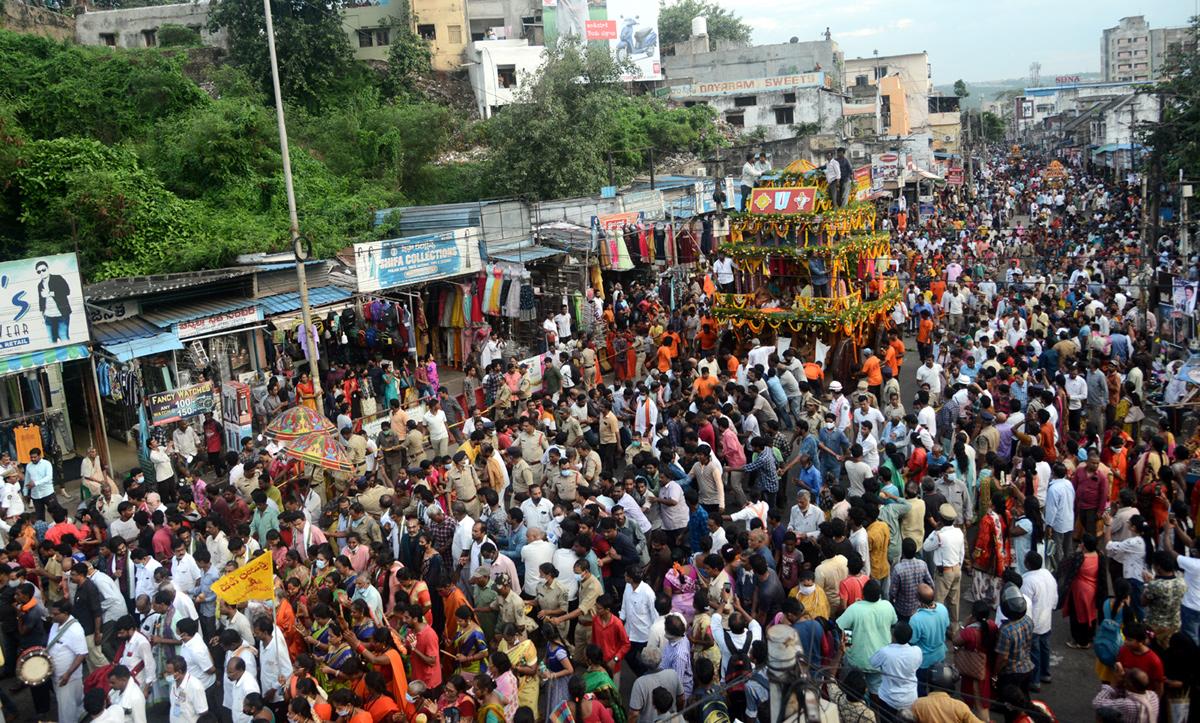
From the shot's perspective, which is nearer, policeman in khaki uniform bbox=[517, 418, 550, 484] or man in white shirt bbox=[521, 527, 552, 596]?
man in white shirt bbox=[521, 527, 552, 596]

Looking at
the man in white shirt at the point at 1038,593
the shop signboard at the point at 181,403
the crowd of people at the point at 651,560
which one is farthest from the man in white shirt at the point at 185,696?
the shop signboard at the point at 181,403

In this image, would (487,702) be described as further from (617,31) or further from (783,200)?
(617,31)

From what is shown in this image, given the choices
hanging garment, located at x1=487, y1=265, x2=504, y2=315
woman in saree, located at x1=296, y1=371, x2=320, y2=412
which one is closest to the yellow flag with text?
woman in saree, located at x1=296, y1=371, x2=320, y2=412

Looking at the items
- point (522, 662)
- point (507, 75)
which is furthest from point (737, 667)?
point (507, 75)

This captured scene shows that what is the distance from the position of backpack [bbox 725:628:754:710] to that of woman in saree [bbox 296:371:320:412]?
9809 mm

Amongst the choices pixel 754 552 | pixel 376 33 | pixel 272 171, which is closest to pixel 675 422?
pixel 754 552

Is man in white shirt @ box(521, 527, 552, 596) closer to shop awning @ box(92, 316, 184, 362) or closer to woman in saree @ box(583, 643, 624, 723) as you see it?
woman in saree @ box(583, 643, 624, 723)

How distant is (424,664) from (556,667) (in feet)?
3.74

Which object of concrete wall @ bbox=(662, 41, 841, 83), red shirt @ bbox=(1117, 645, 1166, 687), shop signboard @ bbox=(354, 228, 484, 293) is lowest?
red shirt @ bbox=(1117, 645, 1166, 687)

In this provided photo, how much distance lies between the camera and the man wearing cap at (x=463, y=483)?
9.78m

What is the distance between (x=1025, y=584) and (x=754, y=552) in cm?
215

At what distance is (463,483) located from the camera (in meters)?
9.82

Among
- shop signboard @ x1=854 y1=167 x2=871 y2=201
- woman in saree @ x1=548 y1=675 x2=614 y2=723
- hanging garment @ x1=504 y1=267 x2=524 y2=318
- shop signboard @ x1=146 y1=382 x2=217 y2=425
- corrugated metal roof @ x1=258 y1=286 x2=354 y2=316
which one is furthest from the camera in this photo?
hanging garment @ x1=504 y1=267 x2=524 y2=318

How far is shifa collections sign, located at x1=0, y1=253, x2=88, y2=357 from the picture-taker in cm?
1259
